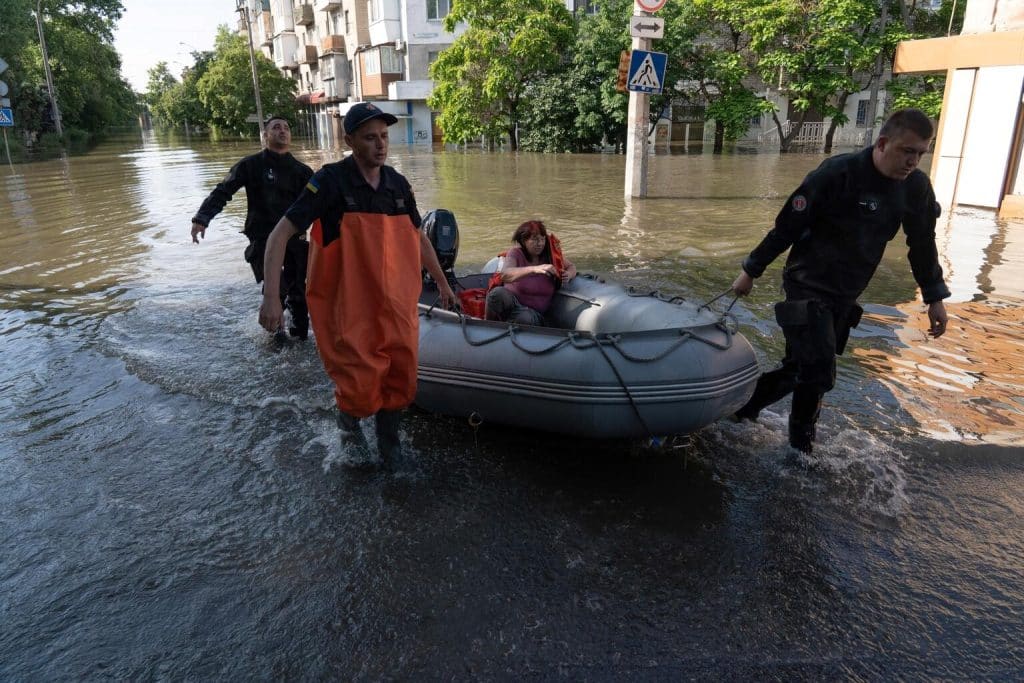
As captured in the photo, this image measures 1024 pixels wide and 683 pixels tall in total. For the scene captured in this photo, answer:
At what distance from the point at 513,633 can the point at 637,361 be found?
154cm

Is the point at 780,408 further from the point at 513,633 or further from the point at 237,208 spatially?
the point at 237,208

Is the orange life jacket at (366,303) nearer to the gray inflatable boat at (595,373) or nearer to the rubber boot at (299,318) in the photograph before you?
the gray inflatable boat at (595,373)

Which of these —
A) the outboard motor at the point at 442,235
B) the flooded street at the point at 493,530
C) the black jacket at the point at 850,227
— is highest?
the black jacket at the point at 850,227

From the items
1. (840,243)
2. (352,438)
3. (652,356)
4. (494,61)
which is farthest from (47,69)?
(840,243)

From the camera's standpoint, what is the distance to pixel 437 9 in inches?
1469

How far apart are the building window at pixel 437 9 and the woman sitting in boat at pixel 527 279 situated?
36.1 metres

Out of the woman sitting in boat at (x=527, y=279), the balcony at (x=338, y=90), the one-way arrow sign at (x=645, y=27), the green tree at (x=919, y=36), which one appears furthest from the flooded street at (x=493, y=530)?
the balcony at (x=338, y=90)

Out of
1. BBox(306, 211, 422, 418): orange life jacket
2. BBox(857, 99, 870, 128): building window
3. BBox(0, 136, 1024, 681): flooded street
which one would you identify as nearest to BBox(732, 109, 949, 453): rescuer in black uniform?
BBox(0, 136, 1024, 681): flooded street

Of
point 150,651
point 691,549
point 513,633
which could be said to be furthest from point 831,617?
point 150,651

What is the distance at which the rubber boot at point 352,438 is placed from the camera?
4008mm

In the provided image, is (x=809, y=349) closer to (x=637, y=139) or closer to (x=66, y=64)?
(x=637, y=139)

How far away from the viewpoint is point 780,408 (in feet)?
16.0

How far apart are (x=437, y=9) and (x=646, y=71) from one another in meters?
29.1

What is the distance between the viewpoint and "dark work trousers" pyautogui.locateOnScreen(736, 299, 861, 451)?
3664 millimetres
